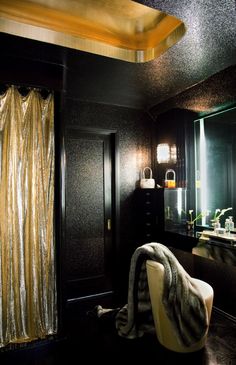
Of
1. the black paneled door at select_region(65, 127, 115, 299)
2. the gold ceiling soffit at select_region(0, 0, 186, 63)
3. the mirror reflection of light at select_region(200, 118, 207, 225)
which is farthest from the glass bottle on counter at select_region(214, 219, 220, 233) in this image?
the gold ceiling soffit at select_region(0, 0, 186, 63)

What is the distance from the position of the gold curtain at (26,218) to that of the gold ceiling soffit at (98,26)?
1.81 feet

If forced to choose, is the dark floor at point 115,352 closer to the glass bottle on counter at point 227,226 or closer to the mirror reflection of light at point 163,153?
the glass bottle on counter at point 227,226

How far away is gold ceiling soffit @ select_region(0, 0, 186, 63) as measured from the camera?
2.13 m

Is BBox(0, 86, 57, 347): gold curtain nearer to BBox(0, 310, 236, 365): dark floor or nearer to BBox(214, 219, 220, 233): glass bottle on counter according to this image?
BBox(0, 310, 236, 365): dark floor

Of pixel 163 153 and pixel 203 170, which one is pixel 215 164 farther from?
pixel 163 153

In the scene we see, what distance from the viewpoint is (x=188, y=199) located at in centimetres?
359

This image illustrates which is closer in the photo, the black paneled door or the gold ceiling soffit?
the gold ceiling soffit

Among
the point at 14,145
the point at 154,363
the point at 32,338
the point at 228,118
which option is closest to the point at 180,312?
the point at 154,363

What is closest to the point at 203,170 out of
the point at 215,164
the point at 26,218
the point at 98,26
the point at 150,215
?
the point at 215,164

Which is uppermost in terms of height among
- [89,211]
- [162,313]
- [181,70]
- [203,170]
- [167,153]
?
[181,70]

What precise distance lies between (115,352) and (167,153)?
252 centimetres

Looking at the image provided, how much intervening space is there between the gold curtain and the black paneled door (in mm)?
887

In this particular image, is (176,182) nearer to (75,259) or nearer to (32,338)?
(75,259)

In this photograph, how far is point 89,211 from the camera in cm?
358
